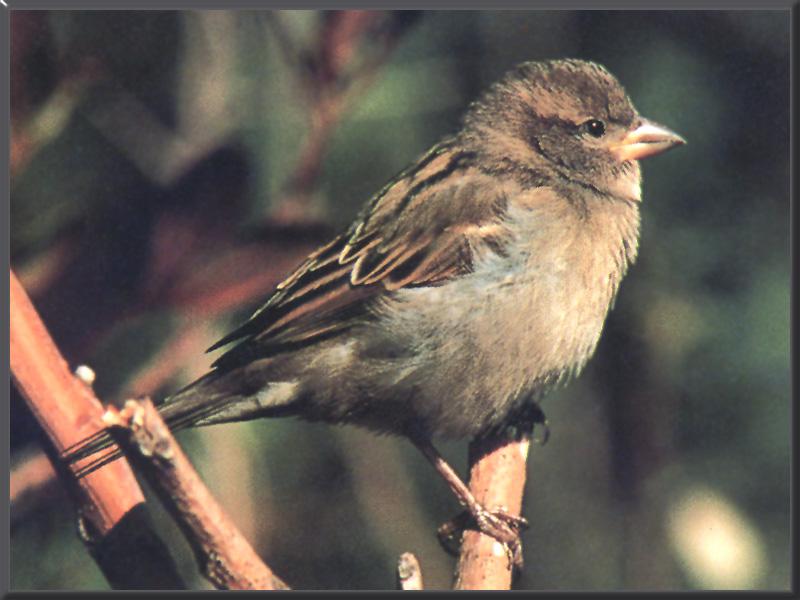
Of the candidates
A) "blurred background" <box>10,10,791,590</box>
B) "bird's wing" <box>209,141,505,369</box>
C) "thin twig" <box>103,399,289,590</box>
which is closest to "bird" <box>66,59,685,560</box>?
"bird's wing" <box>209,141,505,369</box>

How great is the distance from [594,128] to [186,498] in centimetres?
171

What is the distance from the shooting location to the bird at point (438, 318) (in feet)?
9.79

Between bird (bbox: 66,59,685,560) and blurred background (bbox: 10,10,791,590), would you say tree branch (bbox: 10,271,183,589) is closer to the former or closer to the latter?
blurred background (bbox: 10,10,791,590)

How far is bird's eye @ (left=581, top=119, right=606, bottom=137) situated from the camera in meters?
3.36

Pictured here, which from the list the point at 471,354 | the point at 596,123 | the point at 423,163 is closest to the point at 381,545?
the point at 471,354

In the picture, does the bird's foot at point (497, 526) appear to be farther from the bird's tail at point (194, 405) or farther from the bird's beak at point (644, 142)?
the bird's beak at point (644, 142)

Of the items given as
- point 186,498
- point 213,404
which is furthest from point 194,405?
point 186,498

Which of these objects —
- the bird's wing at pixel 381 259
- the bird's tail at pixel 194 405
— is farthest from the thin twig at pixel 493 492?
the bird's tail at pixel 194 405

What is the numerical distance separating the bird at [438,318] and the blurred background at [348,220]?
→ 14cm

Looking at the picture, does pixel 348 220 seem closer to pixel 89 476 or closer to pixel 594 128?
pixel 594 128

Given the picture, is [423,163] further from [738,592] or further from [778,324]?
[738,592]

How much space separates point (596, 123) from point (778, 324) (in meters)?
0.76

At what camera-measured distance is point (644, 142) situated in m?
3.33

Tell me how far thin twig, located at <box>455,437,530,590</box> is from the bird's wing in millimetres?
445
